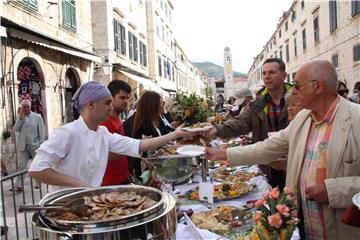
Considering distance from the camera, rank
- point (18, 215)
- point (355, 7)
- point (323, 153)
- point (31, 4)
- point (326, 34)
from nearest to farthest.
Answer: point (323, 153) → point (18, 215) → point (31, 4) → point (355, 7) → point (326, 34)

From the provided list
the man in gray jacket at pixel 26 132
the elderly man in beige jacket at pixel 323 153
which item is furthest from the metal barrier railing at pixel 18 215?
the elderly man in beige jacket at pixel 323 153

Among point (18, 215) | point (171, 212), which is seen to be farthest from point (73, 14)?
point (171, 212)

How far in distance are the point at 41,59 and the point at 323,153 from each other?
10.4 metres

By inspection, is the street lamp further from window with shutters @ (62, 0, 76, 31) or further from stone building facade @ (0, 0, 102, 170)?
window with shutters @ (62, 0, 76, 31)

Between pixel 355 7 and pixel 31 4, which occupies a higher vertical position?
pixel 355 7

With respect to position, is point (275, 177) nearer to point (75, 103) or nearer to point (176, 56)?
point (75, 103)

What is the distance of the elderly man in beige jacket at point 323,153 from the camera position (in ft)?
7.09

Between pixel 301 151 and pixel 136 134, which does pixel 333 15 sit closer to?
pixel 136 134

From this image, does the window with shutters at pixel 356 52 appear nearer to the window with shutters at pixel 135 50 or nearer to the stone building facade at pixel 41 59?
the stone building facade at pixel 41 59

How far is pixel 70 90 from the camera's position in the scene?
14.1 m

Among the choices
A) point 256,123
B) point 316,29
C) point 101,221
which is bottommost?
point 101,221

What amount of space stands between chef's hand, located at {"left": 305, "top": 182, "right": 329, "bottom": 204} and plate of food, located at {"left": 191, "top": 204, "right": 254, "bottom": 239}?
17.1 inches

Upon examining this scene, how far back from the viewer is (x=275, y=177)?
376 centimetres

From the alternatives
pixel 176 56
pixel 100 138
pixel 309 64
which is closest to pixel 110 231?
pixel 100 138
